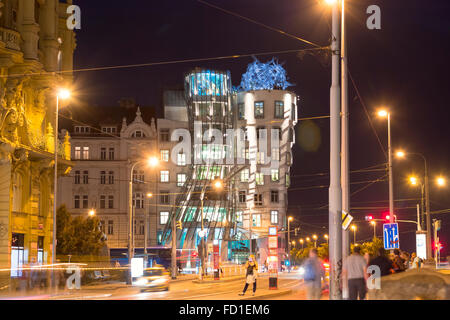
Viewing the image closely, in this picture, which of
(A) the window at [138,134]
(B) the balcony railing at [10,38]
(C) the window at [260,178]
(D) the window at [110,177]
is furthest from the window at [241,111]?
(B) the balcony railing at [10,38]

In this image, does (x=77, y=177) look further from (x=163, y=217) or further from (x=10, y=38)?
(x=10, y=38)

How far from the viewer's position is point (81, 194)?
90750mm

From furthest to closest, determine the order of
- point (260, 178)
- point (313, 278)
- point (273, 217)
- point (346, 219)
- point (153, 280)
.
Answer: point (260, 178), point (273, 217), point (153, 280), point (346, 219), point (313, 278)

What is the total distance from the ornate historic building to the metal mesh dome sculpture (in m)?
52.9

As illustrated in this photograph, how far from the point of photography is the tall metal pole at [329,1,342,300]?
19895mm

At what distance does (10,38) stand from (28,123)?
5536 mm

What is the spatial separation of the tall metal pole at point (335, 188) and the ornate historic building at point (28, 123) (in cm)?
2151

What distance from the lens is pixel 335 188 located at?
20453mm

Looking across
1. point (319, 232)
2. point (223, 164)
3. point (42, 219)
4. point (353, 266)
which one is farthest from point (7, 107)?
point (319, 232)

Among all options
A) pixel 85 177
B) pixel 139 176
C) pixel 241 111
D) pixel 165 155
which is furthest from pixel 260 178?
pixel 85 177
